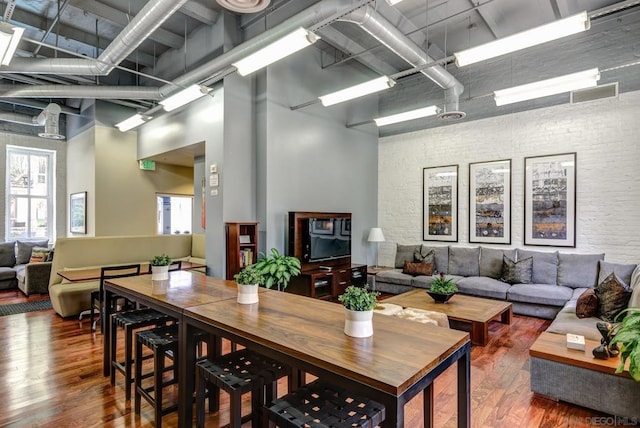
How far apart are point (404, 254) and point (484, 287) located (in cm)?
172

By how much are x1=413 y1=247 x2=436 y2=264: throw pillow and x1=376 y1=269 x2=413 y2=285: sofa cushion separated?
0.40m

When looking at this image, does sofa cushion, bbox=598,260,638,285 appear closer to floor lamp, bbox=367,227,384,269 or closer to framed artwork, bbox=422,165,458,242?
framed artwork, bbox=422,165,458,242

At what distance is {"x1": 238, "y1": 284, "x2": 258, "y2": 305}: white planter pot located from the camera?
7.09 ft

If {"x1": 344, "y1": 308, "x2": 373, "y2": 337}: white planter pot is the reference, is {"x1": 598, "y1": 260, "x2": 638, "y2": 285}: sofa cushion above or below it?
below

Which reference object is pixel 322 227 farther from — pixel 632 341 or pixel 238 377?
pixel 632 341

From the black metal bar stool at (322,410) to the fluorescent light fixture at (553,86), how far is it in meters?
4.24

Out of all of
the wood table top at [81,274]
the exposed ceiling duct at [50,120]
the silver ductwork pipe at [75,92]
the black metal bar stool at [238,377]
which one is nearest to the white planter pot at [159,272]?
the black metal bar stool at [238,377]

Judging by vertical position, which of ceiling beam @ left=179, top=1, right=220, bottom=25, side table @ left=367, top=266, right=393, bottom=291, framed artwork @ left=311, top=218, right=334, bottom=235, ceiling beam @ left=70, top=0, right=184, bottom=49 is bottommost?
side table @ left=367, top=266, right=393, bottom=291

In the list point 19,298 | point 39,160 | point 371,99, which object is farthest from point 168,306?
point 39,160

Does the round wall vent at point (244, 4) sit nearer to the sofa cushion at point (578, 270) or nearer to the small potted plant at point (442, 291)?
the small potted plant at point (442, 291)

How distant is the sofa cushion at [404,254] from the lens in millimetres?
6449

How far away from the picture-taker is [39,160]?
330 inches

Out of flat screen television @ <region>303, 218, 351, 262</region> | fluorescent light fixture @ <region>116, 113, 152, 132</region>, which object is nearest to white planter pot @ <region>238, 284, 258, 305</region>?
flat screen television @ <region>303, 218, 351, 262</region>

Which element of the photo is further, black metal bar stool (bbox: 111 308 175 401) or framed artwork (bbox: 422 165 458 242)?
framed artwork (bbox: 422 165 458 242)
